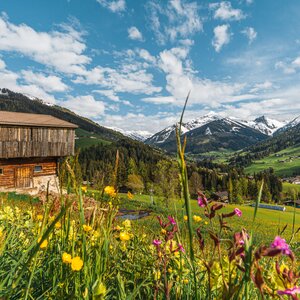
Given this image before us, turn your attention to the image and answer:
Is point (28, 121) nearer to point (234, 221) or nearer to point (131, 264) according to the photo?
point (234, 221)

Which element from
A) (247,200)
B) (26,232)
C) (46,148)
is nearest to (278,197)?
(247,200)

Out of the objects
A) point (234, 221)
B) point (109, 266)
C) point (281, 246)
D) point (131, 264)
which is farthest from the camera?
point (234, 221)

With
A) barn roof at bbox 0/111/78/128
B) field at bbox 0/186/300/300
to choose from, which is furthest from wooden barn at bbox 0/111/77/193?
field at bbox 0/186/300/300

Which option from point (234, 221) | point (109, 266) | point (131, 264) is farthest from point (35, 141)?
point (109, 266)

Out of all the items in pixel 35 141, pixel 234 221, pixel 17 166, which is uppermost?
pixel 35 141

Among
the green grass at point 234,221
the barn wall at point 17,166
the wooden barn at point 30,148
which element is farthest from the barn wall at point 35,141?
the green grass at point 234,221

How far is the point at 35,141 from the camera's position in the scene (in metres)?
33.3

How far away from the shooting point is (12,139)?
31547 mm

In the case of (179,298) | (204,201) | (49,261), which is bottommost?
(179,298)

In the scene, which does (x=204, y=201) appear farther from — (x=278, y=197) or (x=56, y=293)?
(x=278, y=197)

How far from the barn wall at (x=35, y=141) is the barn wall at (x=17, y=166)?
139 cm

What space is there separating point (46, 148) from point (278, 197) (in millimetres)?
120468

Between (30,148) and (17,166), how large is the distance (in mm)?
2729

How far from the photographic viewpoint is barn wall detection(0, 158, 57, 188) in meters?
32.2
